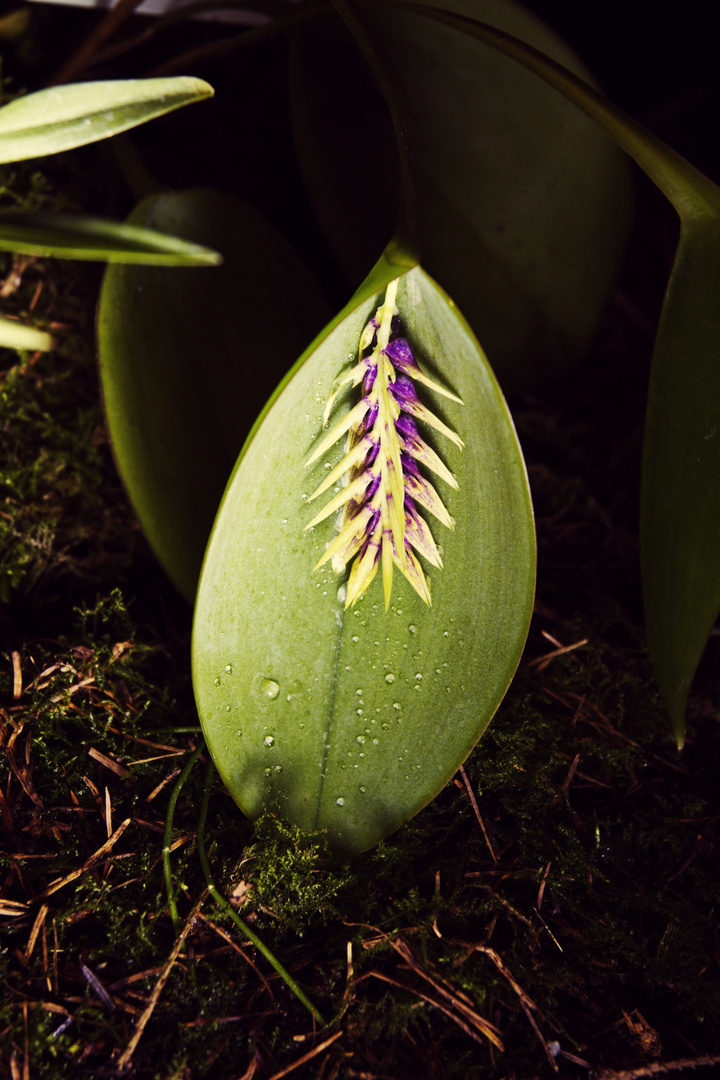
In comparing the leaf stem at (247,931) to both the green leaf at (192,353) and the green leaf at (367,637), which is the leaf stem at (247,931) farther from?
the green leaf at (192,353)

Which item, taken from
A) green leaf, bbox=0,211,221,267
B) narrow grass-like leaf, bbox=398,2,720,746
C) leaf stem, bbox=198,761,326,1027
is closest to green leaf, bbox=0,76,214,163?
green leaf, bbox=0,211,221,267

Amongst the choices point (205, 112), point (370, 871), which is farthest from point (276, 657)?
point (205, 112)

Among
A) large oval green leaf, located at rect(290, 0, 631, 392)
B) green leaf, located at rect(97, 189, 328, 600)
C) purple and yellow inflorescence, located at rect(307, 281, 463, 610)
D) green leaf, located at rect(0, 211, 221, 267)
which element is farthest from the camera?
large oval green leaf, located at rect(290, 0, 631, 392)

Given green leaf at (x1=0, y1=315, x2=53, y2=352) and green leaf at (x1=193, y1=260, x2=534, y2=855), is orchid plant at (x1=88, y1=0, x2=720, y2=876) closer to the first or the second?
green leaf at (x1=193, y1=260, x2=534, y2=855)

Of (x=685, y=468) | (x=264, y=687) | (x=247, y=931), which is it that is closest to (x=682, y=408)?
(x=685, y=468)

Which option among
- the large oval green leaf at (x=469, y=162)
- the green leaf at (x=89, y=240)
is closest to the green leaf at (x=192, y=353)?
the large oval green leaf at (x=469, y=162)

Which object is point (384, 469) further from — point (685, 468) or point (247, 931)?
point (247, 931)

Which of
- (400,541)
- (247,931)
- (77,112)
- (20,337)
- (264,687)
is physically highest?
(77,112)
